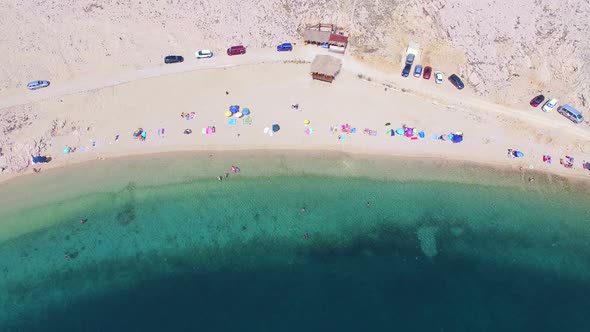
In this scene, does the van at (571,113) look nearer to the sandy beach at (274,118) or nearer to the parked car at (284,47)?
the sandy beach at (274,118)

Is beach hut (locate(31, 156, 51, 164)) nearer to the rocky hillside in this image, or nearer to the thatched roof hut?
the rocky hillside

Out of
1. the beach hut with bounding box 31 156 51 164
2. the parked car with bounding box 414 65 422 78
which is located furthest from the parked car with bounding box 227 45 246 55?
the beach hut with bounding box 31 156 51 164

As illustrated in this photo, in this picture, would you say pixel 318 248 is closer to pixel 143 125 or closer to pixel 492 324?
pixel 492 324

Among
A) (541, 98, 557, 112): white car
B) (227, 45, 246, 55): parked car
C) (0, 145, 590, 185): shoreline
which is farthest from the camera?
(227, 45, 246, 55): parked car

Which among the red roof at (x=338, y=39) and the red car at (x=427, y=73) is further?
the red roof at (x=338, y=39)

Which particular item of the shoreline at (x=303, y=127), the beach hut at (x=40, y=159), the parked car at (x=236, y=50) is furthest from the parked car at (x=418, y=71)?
the beach hut at (x=40, y=159)

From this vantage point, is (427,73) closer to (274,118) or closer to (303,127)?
(303,127)

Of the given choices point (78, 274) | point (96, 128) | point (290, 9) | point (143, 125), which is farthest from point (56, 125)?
point (290, 9)
